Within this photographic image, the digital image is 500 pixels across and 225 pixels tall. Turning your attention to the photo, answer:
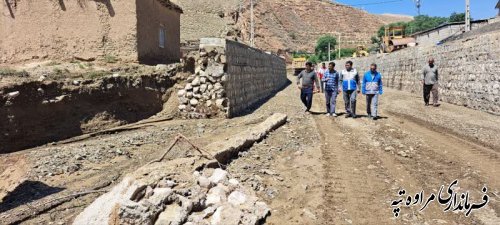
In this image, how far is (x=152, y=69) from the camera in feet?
45.6

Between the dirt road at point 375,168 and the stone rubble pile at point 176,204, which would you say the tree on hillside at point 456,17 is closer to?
the dirt road at point 375,168

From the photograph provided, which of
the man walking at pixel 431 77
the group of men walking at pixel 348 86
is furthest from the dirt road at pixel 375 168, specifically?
the man walking at pixel 431 77

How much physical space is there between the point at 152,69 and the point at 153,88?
905mm

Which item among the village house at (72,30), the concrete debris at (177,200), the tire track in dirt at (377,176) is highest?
the village house at (72,30)

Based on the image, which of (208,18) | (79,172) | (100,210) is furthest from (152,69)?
(208,18)

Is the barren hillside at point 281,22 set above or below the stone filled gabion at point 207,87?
above

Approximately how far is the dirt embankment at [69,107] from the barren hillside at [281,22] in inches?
1180

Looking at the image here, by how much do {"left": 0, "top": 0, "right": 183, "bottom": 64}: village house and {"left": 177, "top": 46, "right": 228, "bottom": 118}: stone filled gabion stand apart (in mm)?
4917

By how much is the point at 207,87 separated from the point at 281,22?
213ft

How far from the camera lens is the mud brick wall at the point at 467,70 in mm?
11070

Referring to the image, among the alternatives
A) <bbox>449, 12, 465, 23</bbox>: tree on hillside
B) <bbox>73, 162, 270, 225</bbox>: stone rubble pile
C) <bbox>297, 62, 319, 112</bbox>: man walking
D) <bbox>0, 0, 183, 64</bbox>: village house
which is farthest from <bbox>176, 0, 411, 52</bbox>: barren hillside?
<bbox>73, 162, 270, 225</bbox>: stone rubble pile

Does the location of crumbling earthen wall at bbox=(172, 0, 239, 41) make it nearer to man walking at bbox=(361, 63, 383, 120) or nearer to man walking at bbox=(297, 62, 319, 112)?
man walking at bbox=(297, 62, 319, 112)

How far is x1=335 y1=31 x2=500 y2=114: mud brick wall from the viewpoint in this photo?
36.3 feet

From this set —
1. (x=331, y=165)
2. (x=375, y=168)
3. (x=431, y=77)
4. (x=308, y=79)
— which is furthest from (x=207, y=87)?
(x=431, y=77)
